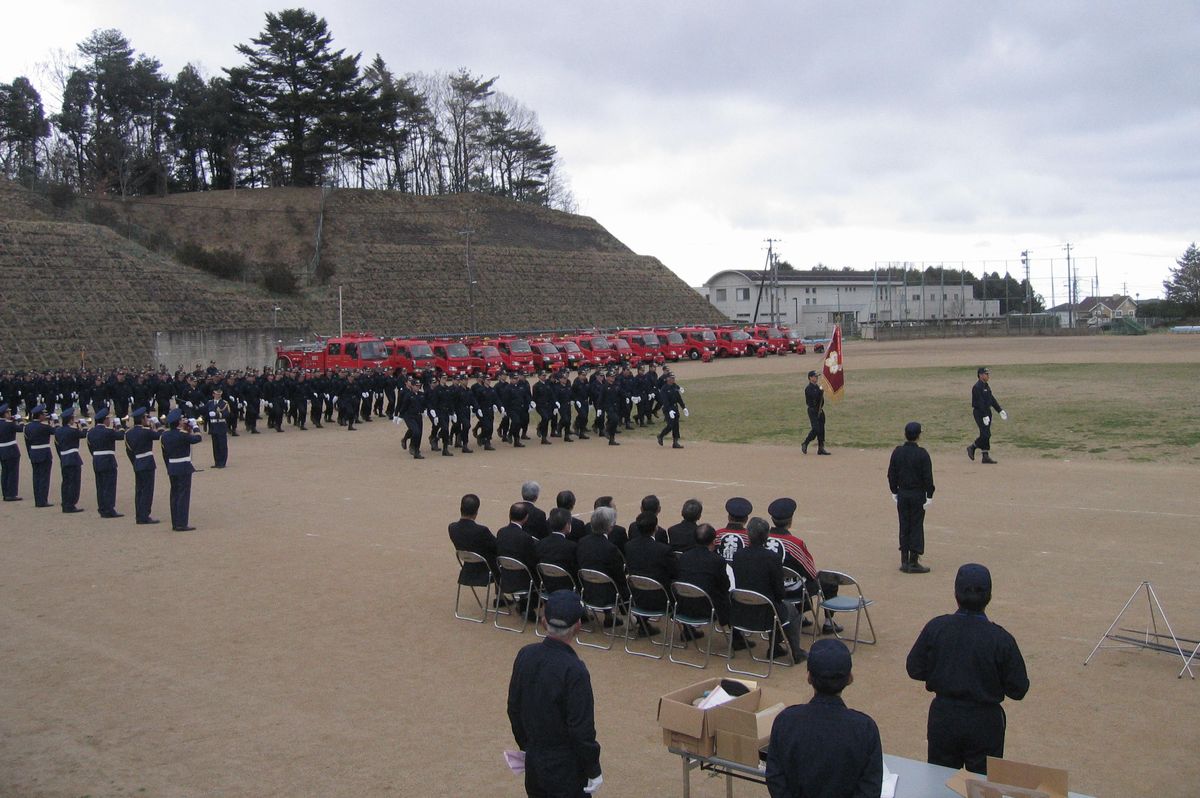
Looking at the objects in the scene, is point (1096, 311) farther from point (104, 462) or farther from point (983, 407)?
point (104, 462)

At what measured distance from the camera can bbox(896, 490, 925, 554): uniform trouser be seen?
1088cm

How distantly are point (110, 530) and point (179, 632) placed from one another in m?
6.54

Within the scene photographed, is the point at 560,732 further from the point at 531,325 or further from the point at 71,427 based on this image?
the point at 531,325

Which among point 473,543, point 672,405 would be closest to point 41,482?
point 473,543

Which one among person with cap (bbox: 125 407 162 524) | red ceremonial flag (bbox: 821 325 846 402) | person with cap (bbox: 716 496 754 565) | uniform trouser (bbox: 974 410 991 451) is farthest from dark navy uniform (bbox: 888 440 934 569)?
person with cap (bbox: 125 407 162 524)

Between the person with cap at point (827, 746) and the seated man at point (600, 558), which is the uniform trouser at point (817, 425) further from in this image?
the person with cap at point (827, 746)

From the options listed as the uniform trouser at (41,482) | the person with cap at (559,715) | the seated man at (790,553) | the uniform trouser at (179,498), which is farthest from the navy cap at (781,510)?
the uniform trouser at (41,482)

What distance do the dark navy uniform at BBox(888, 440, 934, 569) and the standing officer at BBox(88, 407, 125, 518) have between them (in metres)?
12.4

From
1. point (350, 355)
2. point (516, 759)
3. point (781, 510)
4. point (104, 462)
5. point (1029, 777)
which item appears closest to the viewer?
point (1029, 777)

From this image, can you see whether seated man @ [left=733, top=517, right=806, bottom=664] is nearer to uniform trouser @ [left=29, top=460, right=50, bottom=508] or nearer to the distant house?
uniform trouser @ [left=29, top=460, right=50, bottom=508]

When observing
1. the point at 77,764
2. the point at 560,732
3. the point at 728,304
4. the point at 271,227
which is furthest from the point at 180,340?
the point at 728,304

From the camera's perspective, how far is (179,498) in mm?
14711

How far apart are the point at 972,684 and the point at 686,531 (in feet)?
13.9

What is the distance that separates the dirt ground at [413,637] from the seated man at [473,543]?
503mm
